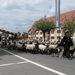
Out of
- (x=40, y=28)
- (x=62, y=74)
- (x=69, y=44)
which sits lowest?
(x=62, y=74)

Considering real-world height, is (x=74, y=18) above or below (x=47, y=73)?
above

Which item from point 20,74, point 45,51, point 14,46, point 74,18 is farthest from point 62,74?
point 74,18

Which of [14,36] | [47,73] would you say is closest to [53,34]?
[14,36]

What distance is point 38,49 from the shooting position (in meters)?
17.7

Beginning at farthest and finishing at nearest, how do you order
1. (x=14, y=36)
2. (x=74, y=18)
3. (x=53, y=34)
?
(x=53, y=34), (x=74, y=18), (x=14, y=36)

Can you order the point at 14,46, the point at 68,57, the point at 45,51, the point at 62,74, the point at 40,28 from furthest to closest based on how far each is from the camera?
the point at 40,28
the point at 14,46
the point at 45,51
the point at 68,57
the point at 62,74

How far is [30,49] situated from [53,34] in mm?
59427

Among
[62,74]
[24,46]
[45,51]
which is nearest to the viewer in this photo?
[62,74]

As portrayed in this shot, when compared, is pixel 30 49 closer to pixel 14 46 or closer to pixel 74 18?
pixel 14 46

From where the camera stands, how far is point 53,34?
7706 centimetres

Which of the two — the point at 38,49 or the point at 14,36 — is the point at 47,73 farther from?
the point at 14,36

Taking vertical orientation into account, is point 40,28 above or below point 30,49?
above

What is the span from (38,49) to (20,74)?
9563 mm

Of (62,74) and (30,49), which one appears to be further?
(30,49)
